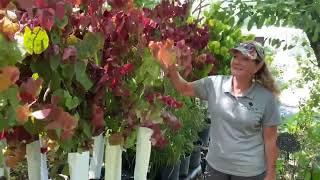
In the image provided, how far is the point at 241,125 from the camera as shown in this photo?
2.55 m

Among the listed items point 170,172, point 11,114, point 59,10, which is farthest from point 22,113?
point 170,172

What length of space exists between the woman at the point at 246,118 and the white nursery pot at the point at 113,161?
83 cm

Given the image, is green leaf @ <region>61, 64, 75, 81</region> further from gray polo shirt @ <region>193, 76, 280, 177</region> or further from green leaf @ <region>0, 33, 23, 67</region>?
gray polo shirt @ <region>193, 76, 280, 177</region>

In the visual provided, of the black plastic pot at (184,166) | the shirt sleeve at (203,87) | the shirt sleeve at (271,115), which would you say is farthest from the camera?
the black plastic pot at (184,166)

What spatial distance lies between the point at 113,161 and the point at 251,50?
118 cm

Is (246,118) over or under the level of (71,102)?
under

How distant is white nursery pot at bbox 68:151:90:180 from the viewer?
1.44m

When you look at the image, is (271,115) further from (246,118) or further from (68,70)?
(68,70)

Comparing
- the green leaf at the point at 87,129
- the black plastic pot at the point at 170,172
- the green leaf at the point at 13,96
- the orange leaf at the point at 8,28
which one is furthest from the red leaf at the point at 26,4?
the black plastic pot at the point at 170,172

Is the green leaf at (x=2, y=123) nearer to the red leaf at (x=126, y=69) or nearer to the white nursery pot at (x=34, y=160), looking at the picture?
the white nursery pot at (x=34, y=160)

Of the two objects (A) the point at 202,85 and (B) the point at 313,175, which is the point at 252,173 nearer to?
(A) the point at 202,85

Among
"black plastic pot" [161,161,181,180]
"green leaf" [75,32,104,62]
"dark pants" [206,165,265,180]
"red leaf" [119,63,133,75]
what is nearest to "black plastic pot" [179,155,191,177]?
"black plastic pot" [161,161,181,180]

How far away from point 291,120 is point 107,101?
2992 millimetres

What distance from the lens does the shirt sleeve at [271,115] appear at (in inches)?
99.7
